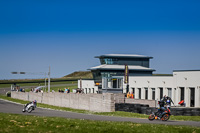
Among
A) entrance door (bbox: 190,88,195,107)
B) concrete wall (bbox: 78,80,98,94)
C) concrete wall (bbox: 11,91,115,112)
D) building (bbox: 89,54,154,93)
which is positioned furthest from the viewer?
building (bbox: 89,54,154,93)

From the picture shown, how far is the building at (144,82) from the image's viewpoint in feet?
162

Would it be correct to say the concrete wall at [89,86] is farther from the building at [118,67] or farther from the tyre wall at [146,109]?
the tyre wall at [146,109]

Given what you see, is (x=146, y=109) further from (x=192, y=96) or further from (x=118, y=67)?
(x=118, y=67)

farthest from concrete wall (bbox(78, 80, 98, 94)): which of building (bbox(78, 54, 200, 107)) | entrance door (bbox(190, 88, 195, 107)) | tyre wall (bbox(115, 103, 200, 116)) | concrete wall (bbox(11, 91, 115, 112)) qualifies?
tyre wall (bbox(115, 103, 200, 116))

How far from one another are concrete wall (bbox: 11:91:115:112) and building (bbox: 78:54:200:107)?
33.3 feet

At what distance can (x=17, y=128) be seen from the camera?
18.2 metres

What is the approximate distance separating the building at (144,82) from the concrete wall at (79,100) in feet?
33.3

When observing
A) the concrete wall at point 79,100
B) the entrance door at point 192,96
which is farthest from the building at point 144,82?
the concrete wall at point 79,100

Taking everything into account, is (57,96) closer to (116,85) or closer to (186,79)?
(116,85)

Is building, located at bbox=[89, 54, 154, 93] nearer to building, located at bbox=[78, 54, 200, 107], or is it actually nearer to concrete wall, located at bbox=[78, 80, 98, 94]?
building, located at bbox=[78, 54, 200, 107]

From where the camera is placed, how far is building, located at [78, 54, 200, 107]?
4938 centimetres

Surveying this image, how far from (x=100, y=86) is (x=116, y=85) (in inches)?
336


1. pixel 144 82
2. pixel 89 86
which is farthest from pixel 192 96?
pixel 89 86

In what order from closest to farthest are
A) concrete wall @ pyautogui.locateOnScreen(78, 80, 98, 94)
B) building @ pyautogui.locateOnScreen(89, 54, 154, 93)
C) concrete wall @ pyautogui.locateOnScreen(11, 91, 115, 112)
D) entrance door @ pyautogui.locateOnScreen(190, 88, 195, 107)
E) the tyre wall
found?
the tyre wall, concrete wall @ pyautogui.locateOnScreen(11, 91, 115, 112), entrance door @ pyautogui.locateOnScreen(190, 88, 195, 107), concrete wall @ pyautogui.locateOnScreen(78, 80, 98, 94), building @ pyautogui.locateOnScreen(89, 54, 154, 93)
